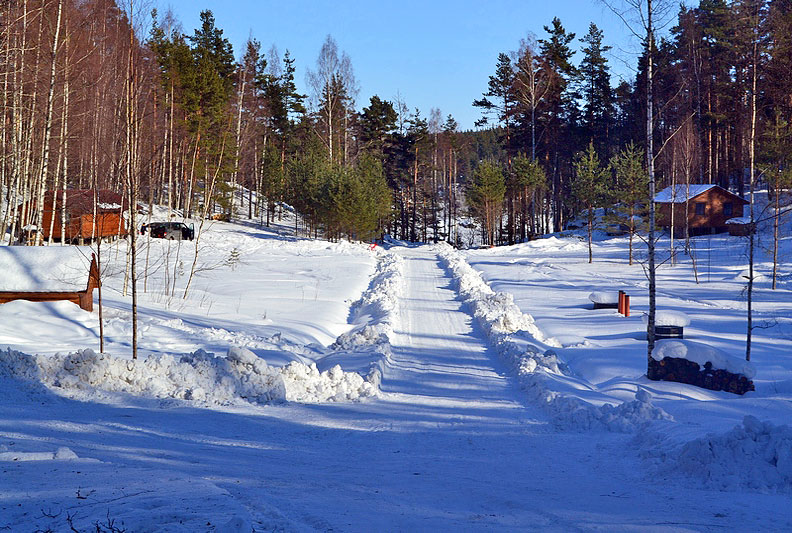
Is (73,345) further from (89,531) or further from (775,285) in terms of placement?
(775,285)

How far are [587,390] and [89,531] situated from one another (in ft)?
27.7

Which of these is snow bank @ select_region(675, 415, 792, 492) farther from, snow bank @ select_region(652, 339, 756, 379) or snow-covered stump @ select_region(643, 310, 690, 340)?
snow-covered stump @ select_region(643, 310, 690, 340)

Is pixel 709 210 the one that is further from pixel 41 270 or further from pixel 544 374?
pixel 41 270

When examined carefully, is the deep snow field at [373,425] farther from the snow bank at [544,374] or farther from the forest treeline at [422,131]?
the forest treeline at [422,131]

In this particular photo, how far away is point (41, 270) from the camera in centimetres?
1434

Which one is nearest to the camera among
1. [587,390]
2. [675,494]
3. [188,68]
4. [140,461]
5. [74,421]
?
[675,494]

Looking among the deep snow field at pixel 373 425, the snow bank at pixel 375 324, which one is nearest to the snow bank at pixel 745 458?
the deep snow field at pixel 373 425

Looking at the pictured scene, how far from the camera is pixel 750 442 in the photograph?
6.09 meters

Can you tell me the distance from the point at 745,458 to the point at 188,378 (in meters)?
7.48

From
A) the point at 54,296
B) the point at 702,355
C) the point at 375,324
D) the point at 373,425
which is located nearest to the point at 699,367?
the point at 702,355

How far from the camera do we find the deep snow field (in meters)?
4.82

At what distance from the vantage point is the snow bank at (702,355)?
10.9m

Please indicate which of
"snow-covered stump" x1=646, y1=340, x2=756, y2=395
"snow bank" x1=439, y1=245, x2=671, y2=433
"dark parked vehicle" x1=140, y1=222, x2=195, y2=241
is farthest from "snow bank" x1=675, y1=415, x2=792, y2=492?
"dark parked vehicle" x1=140, y1=222, x2=195, y2=241

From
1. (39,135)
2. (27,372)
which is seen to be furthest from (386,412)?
(39,135)
